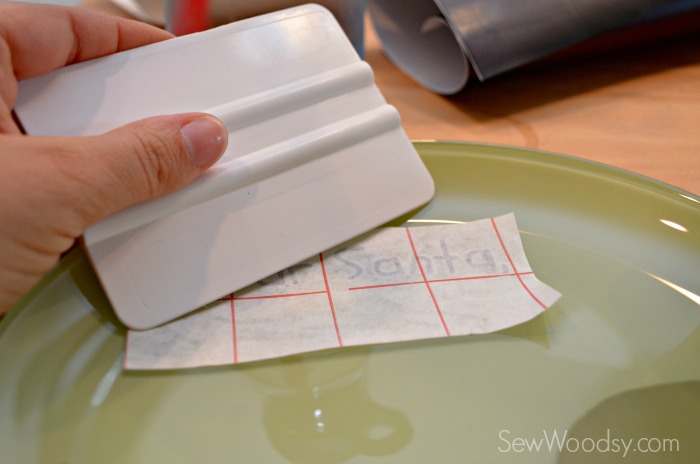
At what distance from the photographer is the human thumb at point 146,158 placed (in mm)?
369

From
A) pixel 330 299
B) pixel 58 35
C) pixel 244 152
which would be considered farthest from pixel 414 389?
pixel 58 35

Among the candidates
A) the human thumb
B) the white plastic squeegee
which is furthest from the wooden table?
the human thumb

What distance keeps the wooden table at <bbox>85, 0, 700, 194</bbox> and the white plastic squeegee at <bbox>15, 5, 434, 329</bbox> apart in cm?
16

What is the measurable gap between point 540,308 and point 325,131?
0.20m

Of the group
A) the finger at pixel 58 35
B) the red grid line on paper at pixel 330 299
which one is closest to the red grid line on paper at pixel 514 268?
the red grid line on paper at pixel 330 299

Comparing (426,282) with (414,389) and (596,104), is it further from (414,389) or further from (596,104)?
(596,104)

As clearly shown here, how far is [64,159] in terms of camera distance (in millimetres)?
357

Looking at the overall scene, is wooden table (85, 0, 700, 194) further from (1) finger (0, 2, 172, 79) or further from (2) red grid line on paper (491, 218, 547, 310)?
(1) finger (0, 2, 172, 79)

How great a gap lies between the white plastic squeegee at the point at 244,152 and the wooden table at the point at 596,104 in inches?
6.2

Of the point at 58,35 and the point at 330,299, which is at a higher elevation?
the point at 58,35

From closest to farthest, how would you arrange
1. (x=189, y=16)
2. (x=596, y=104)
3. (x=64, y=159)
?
1. (x=64, y=159)
2. (x=189, y=16)
3. (x=596, y=104)

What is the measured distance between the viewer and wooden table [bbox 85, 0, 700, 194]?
602 millimetres

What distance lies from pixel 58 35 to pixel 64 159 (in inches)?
4.9

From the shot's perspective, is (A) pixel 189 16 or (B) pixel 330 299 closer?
(B) pixel 330 299
